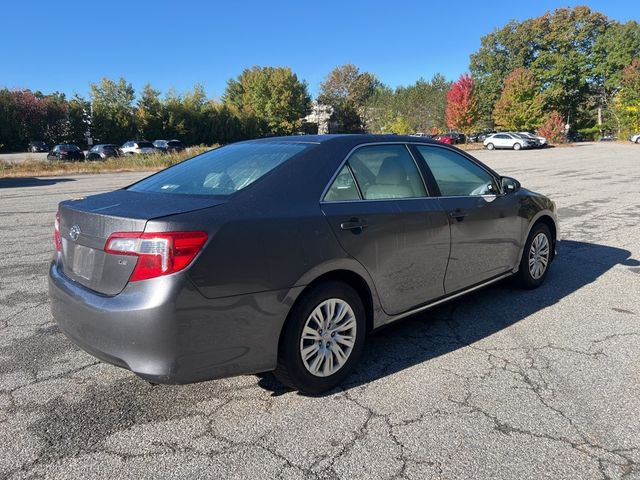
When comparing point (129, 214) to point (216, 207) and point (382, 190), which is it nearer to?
point (216, 207)

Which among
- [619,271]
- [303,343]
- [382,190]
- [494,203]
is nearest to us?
[303,343]

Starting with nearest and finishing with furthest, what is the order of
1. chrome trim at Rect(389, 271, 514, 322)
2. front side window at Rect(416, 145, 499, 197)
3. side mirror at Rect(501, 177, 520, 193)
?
chrome trim at Rect(389, 271, 514, 322), front side window at Rect(416, 145, 499, 197), side mirror at Rect(501, 177, 520, 193)

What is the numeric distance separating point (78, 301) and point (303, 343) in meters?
1.30

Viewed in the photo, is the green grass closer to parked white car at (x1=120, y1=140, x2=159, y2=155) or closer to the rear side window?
parked white car at (x1=120, y1=140, x2=159, y2=155)

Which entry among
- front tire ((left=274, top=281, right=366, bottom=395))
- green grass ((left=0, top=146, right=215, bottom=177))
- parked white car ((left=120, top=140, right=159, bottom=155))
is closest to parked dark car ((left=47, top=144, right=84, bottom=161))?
green grass ((left=0, top=146, right=215, bottom=177))

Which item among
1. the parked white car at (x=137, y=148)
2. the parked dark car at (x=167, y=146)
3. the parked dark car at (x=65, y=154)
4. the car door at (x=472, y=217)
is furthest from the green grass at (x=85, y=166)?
the car door at (x=472, y=217)

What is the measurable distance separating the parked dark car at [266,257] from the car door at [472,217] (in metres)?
0.02

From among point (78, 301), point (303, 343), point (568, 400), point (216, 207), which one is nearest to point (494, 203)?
point (568, 400)

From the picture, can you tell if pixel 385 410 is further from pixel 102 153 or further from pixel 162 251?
pixel 102 153

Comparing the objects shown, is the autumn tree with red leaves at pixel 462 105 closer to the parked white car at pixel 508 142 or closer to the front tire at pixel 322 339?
the parked white car at pixel 508 142

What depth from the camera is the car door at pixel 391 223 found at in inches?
123

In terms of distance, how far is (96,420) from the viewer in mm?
2785

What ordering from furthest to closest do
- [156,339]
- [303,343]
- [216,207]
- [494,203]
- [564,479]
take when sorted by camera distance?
[494,203] → [303,343] → [216,207] → [156,339] → [564,479]

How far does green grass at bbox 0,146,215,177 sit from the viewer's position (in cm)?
2516
